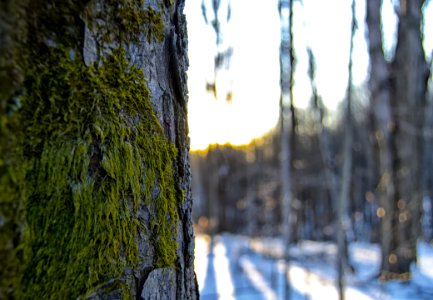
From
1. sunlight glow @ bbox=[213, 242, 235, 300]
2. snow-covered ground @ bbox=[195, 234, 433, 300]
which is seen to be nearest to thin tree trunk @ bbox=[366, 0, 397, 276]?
snow-covered ground @ bbox=[195, 234, 433, 300]

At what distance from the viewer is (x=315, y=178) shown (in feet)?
38.9

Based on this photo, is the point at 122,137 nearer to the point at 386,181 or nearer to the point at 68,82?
the point at 68,82

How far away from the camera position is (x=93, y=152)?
591 millimetres

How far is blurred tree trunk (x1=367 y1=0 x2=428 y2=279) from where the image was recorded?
15.6ft

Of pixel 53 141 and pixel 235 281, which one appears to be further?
pixel 235 281

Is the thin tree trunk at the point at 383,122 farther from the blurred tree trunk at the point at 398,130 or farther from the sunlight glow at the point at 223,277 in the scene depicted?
the sunlight glow at the point at 223,277

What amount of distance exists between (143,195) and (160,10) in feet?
1.04

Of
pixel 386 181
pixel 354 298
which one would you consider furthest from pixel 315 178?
pixel 354 298

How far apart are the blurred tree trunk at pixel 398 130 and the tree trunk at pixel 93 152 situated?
15.2 ft

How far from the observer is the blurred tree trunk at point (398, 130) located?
475 centimetres

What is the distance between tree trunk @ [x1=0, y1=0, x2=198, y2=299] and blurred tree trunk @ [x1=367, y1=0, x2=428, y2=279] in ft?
15.2

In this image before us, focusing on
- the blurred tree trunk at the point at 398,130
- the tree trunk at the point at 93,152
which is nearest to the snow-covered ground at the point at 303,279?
the blurred tree trunk at the point at 398,130

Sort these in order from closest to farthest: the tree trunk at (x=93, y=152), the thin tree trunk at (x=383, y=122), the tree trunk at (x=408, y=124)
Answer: the tree trunk at (x=93, y=152) < the tree trunk at (x=408, y=124) < the thin tree trunk at (x=383, y=122)

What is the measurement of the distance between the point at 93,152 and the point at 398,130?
5.29 meters
